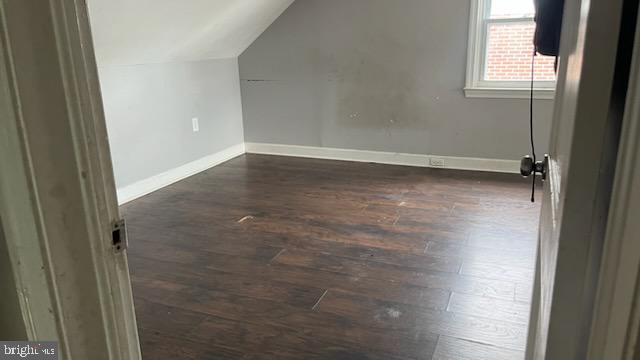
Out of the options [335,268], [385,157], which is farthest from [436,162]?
[335,268]

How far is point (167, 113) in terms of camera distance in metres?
4.19

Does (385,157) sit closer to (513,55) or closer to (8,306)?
(513,55)

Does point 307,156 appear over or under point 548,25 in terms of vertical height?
under

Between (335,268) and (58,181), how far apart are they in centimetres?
199

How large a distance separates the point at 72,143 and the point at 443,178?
378cm

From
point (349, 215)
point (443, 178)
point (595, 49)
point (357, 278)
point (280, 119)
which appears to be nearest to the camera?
point (595, 49)

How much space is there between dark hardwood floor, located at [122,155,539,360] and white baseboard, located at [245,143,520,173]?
280mm

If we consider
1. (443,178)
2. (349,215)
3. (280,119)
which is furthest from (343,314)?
(280,119)

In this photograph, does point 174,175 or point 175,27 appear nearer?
point 175,27

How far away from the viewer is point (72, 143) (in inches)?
27.9

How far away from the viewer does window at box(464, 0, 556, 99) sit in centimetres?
400

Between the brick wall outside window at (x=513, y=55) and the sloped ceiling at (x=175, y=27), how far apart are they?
1.99 metres

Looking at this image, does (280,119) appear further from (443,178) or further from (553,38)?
(553,38)

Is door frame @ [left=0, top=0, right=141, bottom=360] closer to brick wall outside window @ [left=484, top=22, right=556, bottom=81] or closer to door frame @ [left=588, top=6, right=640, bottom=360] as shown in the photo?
door frame @ [left=588, top=6, right=640, bottom=360]
